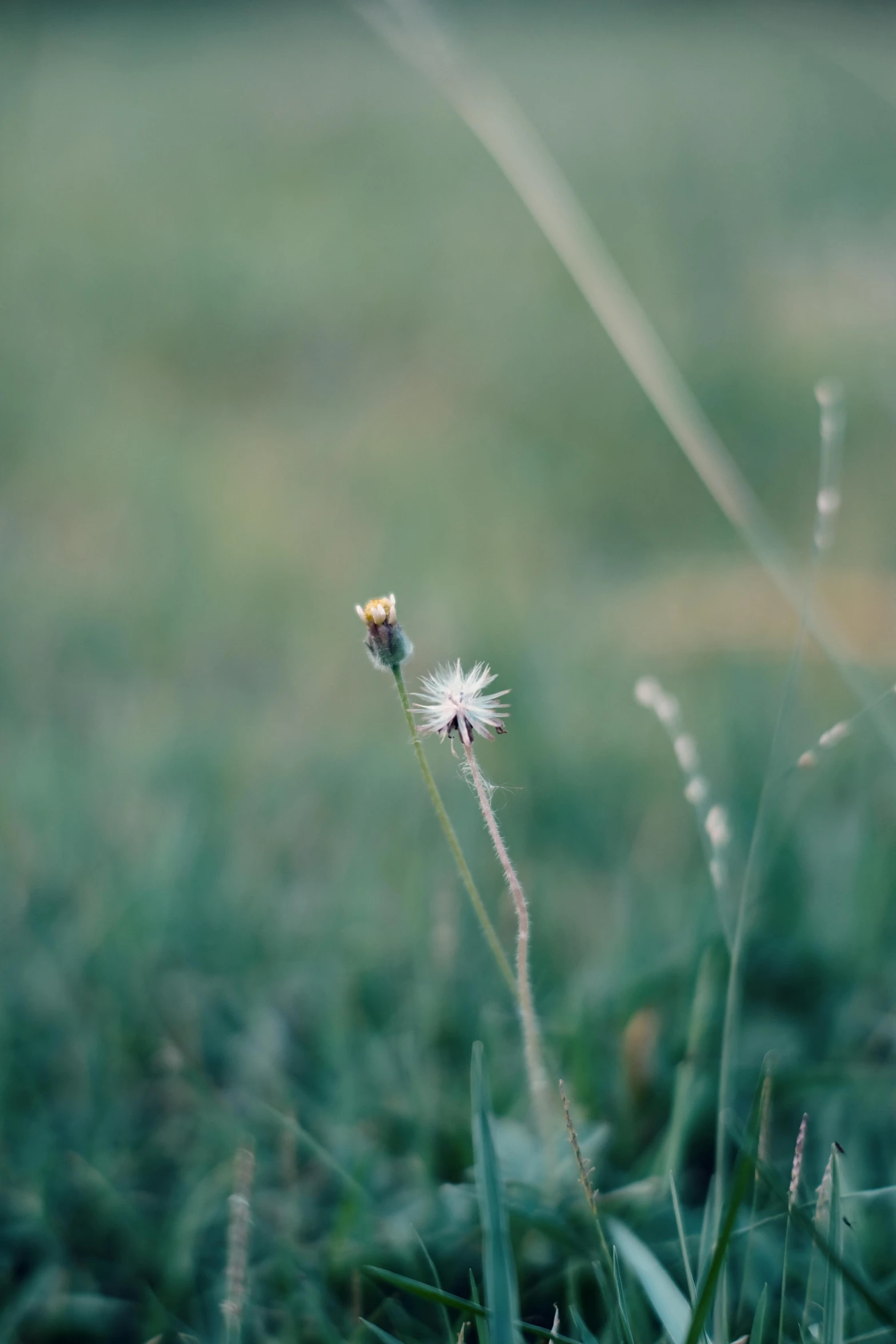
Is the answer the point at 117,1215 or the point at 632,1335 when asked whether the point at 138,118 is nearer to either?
the point at 117,1215

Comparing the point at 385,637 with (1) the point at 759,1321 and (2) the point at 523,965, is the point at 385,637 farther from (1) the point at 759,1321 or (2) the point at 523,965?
(1) the point at 759,1321

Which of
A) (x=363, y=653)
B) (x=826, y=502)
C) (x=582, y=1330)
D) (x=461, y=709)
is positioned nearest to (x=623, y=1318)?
(x=582, y=1330)

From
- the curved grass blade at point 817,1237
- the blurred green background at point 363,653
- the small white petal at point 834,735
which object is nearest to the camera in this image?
the curved grass blade at point 817,1237

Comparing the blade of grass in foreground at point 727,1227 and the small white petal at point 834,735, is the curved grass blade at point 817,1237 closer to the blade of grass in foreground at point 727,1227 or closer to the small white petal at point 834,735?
the blade of grass in foreground at point 727,1227

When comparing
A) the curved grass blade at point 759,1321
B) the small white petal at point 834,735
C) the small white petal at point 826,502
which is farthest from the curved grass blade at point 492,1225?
the small white petal at point 826,502

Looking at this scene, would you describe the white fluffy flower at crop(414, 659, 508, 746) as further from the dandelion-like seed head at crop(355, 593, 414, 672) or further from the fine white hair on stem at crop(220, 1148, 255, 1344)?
the fine white hair on stem at crop(220, 1148, 255, 1344)
